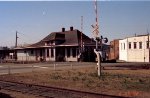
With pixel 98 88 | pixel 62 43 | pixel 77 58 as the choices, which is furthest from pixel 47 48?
pixel 98 88

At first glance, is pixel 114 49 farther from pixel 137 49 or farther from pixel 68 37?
pixel 137 49

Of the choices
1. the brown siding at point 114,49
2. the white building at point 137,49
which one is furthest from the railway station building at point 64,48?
the brown siding at point 114,49

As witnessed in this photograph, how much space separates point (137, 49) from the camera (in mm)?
59938

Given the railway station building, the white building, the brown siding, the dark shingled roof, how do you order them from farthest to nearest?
the brown siding
the dark shingled roof
the railway station building
the white building

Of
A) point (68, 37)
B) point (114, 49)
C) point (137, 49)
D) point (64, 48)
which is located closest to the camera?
point (137, 49)

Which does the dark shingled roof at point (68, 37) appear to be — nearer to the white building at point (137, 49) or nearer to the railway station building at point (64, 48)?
the railway station building at point (64, 48)

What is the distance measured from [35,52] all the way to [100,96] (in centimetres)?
5665

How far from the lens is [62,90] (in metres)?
17.7

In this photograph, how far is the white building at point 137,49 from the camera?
5794 cm

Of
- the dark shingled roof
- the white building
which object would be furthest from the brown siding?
the dark shingled roof

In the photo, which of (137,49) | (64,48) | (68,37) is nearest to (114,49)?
(68,37)

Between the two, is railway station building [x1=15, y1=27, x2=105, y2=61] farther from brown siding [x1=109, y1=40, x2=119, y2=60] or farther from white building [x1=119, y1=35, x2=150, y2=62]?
brown siding [x1=109, y1=40, x2=119, y2=60]

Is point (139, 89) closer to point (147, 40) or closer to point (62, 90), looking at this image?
point (62, 90)

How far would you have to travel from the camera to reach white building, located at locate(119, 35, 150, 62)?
5794cm
